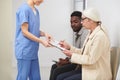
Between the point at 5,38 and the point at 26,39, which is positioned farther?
the point at 5,38

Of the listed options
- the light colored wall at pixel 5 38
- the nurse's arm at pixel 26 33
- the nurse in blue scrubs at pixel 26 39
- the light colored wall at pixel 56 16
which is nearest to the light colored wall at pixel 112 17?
the nurse in blue scrubs at pixel 26 39

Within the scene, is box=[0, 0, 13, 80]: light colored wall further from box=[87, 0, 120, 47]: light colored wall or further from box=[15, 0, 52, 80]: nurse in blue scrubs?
box=[87, 0, 120, 47]: light colored wall

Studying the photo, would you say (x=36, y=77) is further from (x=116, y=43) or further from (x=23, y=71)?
(x=116, y=43)

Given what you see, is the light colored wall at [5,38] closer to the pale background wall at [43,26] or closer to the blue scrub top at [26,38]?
the pale background wall at [43,26]

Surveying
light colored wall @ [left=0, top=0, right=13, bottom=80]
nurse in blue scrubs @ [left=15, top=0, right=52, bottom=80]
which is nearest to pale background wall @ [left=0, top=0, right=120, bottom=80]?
light colored wall @ [left=0, top=0, right=13, bottom=80]

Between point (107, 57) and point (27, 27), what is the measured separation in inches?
37.0

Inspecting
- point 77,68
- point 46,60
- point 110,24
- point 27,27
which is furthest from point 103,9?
point 46,60

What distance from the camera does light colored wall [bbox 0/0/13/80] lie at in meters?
3.69

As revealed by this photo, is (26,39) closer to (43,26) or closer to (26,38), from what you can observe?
(26,38)

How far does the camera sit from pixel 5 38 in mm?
3764

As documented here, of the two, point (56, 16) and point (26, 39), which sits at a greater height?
point (56, 16)

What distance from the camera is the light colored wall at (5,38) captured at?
3.69 m

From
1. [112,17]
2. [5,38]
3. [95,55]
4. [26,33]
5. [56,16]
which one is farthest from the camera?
[56,16]

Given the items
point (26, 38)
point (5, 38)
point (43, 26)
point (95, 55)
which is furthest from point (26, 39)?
point (43, 26)
